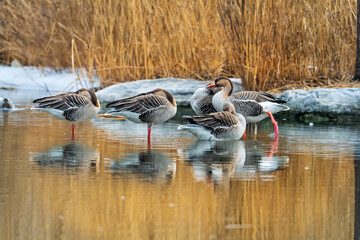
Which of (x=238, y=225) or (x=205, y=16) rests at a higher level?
(x=205, y=16)

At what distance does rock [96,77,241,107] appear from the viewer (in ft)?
46.0

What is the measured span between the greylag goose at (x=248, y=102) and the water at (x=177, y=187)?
595mm

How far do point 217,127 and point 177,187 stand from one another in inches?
123

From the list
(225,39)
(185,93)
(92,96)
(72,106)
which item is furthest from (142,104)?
(225,39)

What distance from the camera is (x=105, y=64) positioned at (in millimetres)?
15898

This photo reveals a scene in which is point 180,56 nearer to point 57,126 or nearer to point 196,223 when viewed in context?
point 57,126

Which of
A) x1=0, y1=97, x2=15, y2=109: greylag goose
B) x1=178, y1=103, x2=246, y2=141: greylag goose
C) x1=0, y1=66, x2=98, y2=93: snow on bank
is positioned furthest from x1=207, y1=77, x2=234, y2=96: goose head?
x1=0, y1=66, x2=98, y2=93: snow on bank

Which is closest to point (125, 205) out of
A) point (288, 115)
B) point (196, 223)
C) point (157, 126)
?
point (196, 223)

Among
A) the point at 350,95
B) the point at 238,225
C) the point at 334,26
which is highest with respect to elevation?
the point at 334,26

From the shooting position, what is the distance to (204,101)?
11.2 meters

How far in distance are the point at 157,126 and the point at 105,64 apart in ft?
15.9

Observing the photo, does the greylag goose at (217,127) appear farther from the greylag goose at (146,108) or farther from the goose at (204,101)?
the goose at (204,101)

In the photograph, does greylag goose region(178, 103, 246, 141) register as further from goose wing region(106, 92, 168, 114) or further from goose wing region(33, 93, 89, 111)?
goose wing region(33, 93, 89, 111)

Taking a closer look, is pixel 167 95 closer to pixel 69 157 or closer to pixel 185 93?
pixel 69 157
